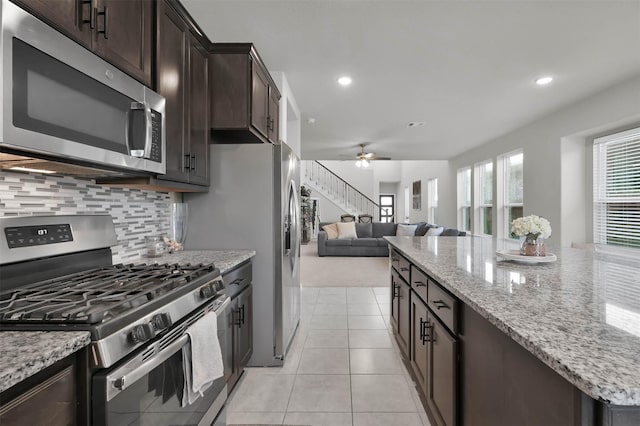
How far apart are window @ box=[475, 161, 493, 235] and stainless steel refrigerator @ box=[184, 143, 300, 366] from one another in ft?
19.1

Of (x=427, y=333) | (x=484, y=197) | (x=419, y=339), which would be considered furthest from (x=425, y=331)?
(x=484, y=197)

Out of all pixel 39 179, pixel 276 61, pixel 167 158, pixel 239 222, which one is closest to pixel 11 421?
pixel 39 179

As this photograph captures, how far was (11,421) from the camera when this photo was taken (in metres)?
0.68

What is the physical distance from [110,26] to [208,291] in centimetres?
124

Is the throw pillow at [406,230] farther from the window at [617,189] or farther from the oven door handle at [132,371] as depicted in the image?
the oven door handle at [132,371]

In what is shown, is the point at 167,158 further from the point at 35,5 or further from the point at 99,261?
the point at 35,5

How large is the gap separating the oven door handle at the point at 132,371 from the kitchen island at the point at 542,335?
3.67 ft

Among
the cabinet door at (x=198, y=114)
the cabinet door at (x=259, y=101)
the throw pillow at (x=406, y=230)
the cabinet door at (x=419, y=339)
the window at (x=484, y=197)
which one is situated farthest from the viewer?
the throw pillow at (x=406, y=230)

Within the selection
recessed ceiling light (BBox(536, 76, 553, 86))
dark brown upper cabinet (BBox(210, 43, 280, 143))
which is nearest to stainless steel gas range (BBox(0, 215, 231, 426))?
dark brown upper cabinet (BBox(210, 43, 280, 143))

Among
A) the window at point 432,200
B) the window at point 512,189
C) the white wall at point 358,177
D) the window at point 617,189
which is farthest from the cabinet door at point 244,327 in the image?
the white wall at point 358,177

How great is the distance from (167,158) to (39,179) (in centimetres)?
57

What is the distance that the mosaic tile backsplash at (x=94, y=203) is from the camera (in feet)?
4.34

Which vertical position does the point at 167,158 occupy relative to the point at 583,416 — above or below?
above

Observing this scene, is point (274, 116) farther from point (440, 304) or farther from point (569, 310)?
point (569, 310)
